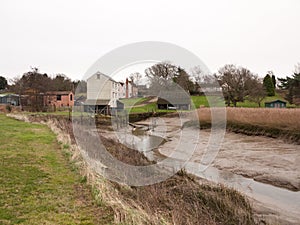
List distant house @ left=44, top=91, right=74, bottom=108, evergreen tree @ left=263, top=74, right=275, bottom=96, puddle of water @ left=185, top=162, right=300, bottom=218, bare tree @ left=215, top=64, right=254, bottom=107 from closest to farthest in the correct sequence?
A: puddle of water @ left=185, top=162, right=300, bottom=218, bare tree @ left=215, top=64, right=254, bottom=107, distant house @ left=44, top=91, right=74, bottom=108, evergreen tree @ left=263, top=74, right=275, bottom=96

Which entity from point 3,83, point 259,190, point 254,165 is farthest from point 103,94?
point 3,83

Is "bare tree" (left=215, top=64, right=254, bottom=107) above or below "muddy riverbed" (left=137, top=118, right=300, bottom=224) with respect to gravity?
above

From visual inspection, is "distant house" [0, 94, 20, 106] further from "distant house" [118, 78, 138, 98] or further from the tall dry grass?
the tall dry grass

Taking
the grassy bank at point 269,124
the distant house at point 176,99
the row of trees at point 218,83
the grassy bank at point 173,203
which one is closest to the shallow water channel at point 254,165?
the grassy bank at point 269,124

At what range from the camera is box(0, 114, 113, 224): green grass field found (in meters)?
4.57

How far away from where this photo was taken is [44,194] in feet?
18.5

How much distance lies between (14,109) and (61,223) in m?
39.0

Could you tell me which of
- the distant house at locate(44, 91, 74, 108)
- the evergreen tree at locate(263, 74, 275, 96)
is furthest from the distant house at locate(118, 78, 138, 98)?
the evergreen tree at locate(263, 74, 275, 96)

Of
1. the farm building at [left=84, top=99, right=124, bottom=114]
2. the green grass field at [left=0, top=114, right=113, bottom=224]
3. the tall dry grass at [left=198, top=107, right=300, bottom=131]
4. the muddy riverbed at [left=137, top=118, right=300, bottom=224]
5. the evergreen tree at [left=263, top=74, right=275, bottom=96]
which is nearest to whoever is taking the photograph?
the green grass field at [left=0, top=114, right=113, bottom=224]

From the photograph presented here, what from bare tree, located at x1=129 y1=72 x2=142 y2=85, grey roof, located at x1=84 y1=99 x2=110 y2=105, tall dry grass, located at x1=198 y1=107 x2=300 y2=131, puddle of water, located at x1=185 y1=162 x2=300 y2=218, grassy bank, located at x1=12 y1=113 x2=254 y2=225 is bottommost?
puddle of water, located at x1=185 y1=162 x2=300 y2=218

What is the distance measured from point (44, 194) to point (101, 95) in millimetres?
37002

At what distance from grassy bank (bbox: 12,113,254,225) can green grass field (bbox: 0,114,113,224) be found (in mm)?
300

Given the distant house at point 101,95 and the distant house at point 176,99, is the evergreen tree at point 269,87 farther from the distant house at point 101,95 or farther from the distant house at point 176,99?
the distant house at point 101,95

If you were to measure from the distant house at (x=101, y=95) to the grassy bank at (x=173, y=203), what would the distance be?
107 ft
